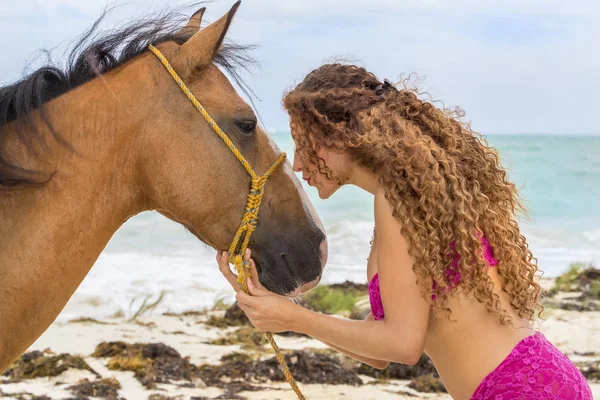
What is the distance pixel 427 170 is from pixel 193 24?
1021mm

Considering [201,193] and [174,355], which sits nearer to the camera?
[201,193]

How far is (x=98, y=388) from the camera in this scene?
4.65m

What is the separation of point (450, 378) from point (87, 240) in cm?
118

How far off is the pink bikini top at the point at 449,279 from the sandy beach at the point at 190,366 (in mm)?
2541

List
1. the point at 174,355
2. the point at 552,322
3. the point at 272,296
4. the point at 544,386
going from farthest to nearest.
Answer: the point at 552,322 < the point at 174,355 < the point at 272,296 < the point at 544,386

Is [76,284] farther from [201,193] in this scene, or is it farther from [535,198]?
[535,198]

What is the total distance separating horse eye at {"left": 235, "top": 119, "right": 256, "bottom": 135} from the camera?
2.25m

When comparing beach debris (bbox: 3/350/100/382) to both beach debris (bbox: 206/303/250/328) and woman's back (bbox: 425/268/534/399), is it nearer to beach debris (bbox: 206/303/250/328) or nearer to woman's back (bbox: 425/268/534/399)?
beach debris (bbox: 206/303/250/328)

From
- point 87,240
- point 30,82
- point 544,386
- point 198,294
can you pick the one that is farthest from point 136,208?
point 198,294

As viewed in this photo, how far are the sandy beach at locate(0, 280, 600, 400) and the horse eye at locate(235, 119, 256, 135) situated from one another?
282 cm

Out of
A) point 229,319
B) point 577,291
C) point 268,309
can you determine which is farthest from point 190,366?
point 577,291

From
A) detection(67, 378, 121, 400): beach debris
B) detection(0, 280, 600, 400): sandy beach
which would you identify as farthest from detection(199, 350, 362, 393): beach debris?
detection(67, 378, 121, 400): beach debris

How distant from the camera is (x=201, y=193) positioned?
7.26 ft

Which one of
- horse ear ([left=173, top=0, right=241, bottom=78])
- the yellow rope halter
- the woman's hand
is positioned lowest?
the woman's hand
